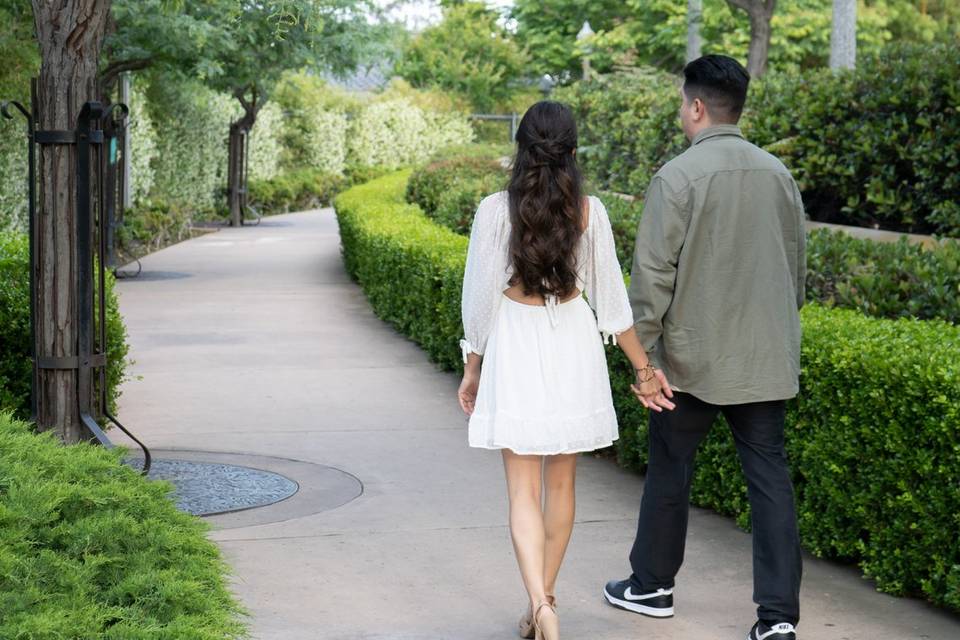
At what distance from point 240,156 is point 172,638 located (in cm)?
2430

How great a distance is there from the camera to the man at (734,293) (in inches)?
173

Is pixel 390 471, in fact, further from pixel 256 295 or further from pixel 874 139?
pixel 256 295

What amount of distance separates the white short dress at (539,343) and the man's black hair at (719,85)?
527 millimetres

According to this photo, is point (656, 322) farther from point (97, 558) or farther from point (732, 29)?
point (732, 29)

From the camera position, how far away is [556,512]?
4.52 metres

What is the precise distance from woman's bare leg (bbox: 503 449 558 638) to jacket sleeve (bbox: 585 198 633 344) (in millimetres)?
518

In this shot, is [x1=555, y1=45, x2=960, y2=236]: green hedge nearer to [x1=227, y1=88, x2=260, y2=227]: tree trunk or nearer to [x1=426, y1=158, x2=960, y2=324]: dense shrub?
[x1=426, y1=158, x2=960, y2=324]: dense shrub

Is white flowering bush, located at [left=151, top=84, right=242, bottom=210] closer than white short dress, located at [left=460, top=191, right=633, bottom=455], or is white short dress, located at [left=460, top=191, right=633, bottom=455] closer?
white short dress, located at [left=460, top=191, right=633, bottom=455]

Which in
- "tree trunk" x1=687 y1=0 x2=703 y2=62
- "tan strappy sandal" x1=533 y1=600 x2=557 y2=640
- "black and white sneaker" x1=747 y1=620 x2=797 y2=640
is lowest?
"black and white sneaker" x1=747 y1=620 x2=797 y2=640

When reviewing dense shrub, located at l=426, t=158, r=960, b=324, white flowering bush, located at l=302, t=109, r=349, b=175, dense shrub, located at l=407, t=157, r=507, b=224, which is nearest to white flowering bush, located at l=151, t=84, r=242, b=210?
dense shrub, located at l=407, t=157, r=507, b=224

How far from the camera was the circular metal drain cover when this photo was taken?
6.25 metres

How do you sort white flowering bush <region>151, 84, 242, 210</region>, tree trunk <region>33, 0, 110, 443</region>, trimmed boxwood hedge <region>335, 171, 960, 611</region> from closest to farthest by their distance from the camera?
trimmed boxwood hedge <region>335, 171, 960, 611</region>
tree trunk <region>33, 0, 110, 443</region>
white flowering bush <region>151, 84, 242, 210</region>

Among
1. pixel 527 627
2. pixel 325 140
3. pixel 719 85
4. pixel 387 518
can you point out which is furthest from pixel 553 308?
pixel 325 140

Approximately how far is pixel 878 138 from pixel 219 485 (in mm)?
5366
